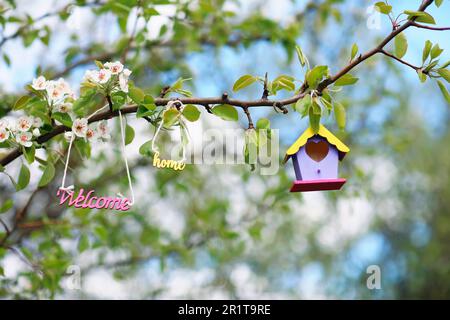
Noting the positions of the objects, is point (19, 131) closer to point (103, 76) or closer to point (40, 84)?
point (40, 84)

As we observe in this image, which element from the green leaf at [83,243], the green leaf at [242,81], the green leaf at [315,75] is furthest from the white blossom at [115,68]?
the green leaf at [83,243]

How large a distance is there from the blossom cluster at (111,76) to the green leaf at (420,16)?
489mm

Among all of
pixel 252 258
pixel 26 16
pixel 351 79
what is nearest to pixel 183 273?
pixel 252 258

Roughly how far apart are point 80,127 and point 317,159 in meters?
0.46

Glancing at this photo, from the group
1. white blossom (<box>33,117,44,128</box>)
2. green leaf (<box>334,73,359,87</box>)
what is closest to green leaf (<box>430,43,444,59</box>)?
green leaf (<box>334,73,359,87</box>)

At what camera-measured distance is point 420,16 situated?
967 millimetres

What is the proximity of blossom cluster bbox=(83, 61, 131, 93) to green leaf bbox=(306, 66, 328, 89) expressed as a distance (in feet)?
1.02

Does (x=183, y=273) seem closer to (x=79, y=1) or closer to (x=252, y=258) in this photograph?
(x=252, y=258)

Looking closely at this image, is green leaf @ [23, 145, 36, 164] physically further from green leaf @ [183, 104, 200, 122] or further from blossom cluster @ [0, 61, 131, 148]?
green leaf @ [183, 104, 200, 122]

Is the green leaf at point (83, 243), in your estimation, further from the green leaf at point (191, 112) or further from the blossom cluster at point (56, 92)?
the green leaf at point (191, 112)

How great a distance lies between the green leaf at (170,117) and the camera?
98 cm

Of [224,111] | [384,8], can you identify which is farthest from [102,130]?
[384,8]
